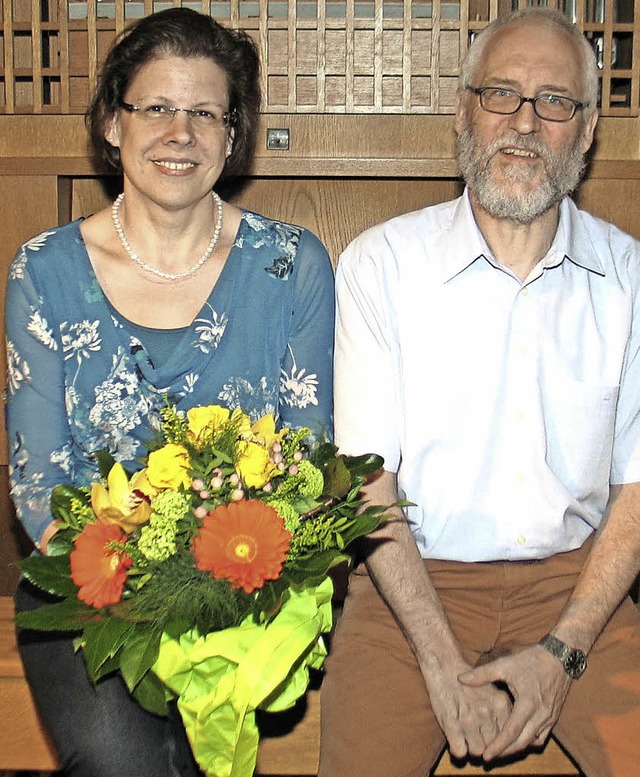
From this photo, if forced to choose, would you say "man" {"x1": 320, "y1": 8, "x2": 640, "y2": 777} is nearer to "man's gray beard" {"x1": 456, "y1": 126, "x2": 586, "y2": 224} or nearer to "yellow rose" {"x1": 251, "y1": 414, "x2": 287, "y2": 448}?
"man's gray beard" {"x1": 456, "y1": 126, "x2": 586, "y2": 224}

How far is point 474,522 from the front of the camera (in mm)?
2033

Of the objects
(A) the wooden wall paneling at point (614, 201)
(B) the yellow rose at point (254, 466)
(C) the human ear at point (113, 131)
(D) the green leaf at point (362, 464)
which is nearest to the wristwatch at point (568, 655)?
(D) the green leaf at point (362, 464)

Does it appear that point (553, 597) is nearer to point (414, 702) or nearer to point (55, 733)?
point (414, 702)

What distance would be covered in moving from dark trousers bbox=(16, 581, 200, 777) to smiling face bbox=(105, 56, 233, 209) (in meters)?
0.83

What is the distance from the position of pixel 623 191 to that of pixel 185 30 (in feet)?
3.31

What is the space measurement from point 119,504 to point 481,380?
751 mm

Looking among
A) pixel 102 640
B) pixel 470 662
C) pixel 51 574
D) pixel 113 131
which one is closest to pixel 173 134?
pixel 113 131

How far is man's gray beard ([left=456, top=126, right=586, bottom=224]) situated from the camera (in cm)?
202

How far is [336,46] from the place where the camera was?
2312 millimetres

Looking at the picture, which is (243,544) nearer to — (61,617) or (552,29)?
(61,617)

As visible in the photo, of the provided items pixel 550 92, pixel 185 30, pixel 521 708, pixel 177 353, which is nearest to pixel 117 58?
pixel 185 30

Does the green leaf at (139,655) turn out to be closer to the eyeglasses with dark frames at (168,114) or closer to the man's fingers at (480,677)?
the man's fingers at (480,677)

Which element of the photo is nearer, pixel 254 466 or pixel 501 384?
pixel 254 466

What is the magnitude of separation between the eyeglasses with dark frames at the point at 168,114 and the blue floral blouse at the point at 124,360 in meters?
0.25
